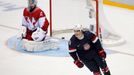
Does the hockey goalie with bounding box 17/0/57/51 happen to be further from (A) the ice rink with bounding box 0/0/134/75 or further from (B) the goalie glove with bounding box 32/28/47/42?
(A) the ice rink with bounding box 0/0/134/75

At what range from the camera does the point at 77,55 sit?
504cm

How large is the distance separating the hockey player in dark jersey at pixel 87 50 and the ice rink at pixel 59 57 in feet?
Answer: 2.94

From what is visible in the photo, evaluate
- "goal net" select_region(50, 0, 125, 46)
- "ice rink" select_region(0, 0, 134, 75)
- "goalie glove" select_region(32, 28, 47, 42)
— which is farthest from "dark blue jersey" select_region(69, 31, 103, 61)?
"goal net" select_region(50, 0, 125, 46)

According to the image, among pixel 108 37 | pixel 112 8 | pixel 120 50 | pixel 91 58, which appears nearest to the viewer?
pixel 91 58

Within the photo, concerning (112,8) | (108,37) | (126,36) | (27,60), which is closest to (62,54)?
(27,60)

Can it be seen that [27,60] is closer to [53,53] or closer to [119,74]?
[53,53]

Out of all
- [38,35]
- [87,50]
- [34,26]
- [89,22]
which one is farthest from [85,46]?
[89,22]

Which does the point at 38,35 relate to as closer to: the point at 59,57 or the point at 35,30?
the point at 35,30

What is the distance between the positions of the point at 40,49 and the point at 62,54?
395 millimetres

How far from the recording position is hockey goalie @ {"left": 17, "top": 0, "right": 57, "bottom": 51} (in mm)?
6836

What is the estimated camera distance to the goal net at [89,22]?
7223 mm

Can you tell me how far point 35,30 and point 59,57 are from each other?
26.4 inches

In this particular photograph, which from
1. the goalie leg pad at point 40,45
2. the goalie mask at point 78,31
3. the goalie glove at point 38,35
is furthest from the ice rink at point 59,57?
the goalie mask at point 78,31

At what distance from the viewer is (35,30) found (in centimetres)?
698
